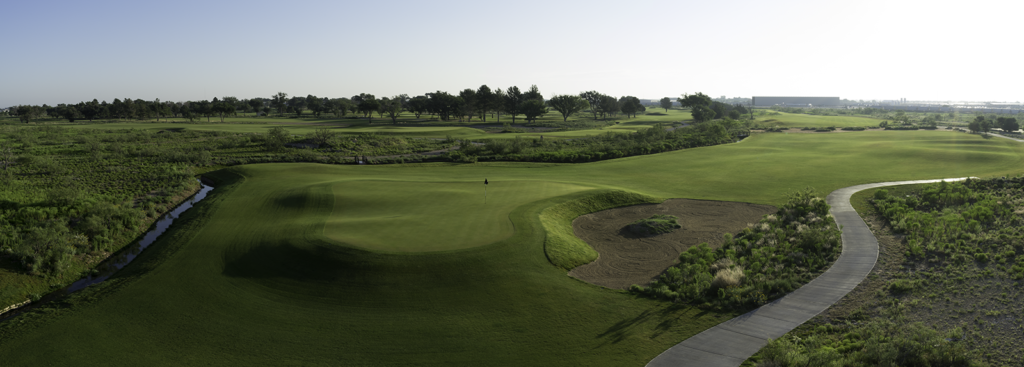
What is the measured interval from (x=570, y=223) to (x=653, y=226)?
5.59m

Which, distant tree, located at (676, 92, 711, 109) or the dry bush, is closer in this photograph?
the dry bush

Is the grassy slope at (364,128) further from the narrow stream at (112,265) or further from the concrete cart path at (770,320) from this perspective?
the concrete cart path at (770,320)

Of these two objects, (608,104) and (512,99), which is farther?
(608,104)

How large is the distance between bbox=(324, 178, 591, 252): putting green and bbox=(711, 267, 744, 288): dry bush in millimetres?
10926

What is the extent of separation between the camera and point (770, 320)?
17062 mm

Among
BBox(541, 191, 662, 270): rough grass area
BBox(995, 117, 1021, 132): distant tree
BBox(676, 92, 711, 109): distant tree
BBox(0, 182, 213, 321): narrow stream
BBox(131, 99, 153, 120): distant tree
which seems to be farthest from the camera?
BBox(676, 92, 711, 109): distant tree

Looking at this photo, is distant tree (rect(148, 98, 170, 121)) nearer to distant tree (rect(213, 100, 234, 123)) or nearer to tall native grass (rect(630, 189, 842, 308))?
distant tree (rect(213, 100, 234, 123))

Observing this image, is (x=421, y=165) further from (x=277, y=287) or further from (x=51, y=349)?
(x=51, y=349)

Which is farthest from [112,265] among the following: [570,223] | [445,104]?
[445,104]

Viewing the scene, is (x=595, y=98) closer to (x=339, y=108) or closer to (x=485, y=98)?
(x=485, y=98)

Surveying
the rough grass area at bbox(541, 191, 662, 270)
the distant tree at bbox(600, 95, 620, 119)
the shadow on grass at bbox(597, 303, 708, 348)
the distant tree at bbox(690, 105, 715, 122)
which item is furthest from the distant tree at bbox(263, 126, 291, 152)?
the distant tree at bbox(600, 95, 620, 119)

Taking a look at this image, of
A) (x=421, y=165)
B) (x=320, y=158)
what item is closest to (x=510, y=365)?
(x=421, y=165)

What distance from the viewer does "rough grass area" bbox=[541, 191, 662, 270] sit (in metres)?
24.2

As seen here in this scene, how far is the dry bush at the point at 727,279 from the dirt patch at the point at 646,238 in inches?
124
